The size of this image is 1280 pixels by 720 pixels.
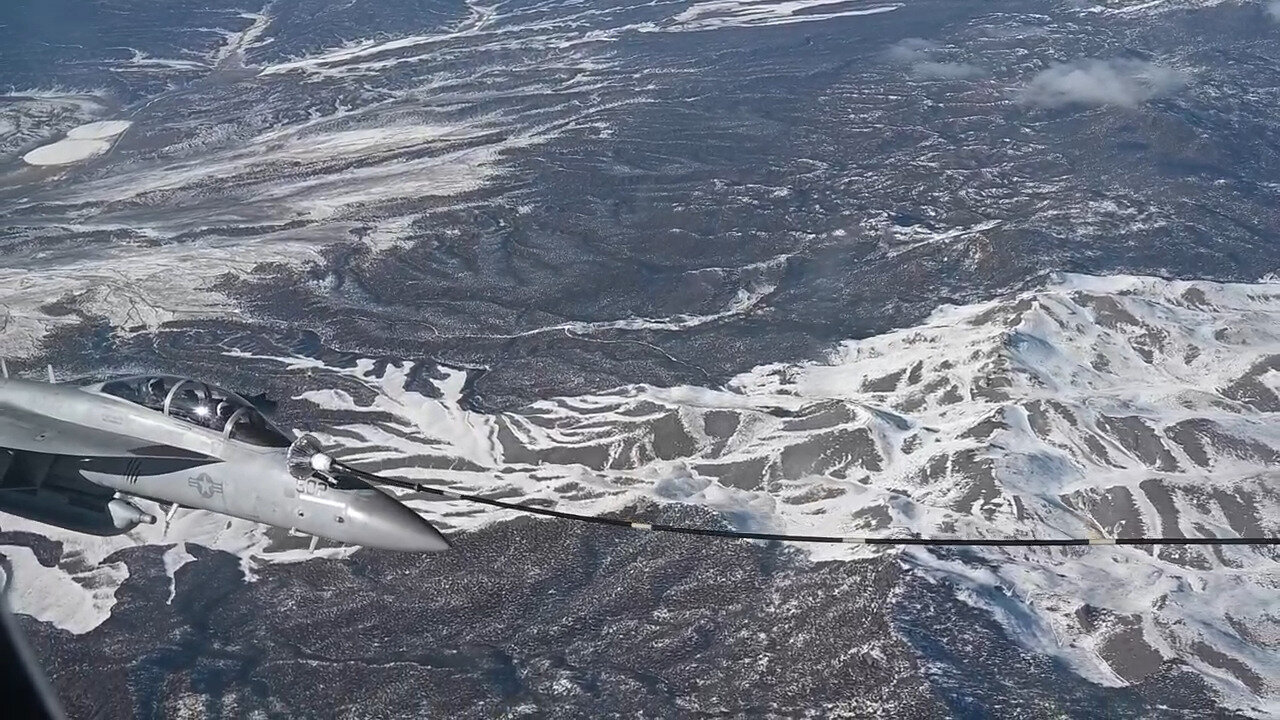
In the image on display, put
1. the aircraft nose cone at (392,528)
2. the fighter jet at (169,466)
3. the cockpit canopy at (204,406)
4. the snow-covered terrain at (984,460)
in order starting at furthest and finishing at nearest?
the snow-covered terrain at (984,460) → the cockpit canopy at (204,406) → the fighter jet at (169,466) → the aircraft nose cone at (392,528)

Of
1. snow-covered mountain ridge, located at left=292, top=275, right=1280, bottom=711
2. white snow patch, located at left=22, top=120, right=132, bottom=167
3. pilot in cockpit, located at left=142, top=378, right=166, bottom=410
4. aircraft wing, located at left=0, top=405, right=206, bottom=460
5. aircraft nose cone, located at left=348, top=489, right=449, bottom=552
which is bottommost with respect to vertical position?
snow-covered mountain ridge, located at left=292, top=275, right=1280, bottom=711

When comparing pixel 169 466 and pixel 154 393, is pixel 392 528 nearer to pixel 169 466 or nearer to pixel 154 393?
pixel 169 466

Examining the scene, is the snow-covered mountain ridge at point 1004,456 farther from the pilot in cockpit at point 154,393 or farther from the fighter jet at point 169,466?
the pilot in cockpit at point 154,393

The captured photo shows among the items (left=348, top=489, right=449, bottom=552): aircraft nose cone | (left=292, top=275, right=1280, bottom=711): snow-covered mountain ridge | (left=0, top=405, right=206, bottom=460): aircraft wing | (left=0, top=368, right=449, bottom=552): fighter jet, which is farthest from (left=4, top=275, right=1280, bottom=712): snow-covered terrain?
(left=348, top=489, right=449, bottom=552): aircraft nose cone

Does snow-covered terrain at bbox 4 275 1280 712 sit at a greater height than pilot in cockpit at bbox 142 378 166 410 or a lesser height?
lesser

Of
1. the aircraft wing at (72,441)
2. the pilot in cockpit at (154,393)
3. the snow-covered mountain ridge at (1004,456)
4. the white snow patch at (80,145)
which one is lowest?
the snow-covered mountain ridge at (1004,456)

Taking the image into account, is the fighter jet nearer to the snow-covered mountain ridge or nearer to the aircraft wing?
the aircraft wing

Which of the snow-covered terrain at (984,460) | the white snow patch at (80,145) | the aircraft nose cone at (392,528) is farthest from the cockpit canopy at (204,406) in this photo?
the white snow patch at (80,145)

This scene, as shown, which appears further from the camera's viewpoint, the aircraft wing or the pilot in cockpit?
the pilot in cockpit

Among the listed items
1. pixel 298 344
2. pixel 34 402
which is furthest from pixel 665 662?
pixel 298 344
